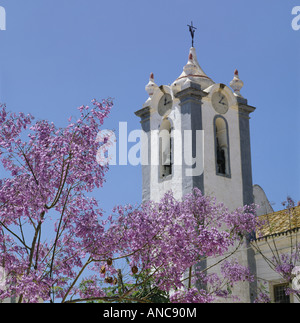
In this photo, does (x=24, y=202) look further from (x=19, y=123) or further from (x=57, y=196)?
(x=19, y=123)

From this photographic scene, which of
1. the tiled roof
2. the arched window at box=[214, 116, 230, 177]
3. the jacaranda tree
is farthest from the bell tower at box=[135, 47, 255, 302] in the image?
the jacaranda tree

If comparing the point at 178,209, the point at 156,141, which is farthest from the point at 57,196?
the point at 156,141

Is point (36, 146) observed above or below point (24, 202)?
above

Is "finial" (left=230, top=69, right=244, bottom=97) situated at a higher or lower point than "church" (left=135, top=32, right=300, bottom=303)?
higher

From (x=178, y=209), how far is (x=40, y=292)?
3336 mm

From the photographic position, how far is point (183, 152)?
845 inches

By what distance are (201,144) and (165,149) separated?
5.63 ft

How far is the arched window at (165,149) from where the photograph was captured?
891 inches

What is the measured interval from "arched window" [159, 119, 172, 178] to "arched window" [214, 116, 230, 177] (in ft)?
5.87

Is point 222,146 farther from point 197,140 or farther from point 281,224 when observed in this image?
point 281,224

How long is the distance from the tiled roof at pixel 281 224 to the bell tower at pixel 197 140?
1344 mm

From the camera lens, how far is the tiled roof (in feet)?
62.1

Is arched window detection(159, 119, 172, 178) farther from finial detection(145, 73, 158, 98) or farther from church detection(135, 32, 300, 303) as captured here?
finial detection(145, 73, 158, 98)

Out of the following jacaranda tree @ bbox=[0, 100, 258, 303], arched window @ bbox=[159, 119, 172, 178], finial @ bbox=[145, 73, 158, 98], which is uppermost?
finial @ bbox=[145, 73, 158, 98]
